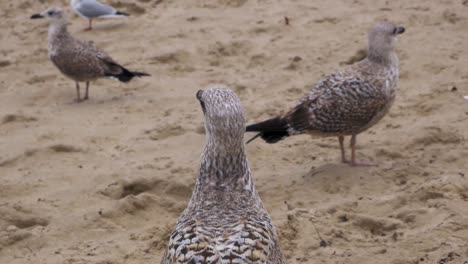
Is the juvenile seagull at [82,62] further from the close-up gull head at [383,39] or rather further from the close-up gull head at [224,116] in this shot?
the close-up gull head at [224,116]

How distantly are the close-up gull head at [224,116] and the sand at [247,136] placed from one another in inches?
50.0

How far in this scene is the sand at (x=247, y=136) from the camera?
504 cm

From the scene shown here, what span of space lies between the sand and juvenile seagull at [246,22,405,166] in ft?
0.94

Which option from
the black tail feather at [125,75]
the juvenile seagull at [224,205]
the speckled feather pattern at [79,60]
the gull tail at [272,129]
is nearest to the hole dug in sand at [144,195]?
the gull tail at [272,129]

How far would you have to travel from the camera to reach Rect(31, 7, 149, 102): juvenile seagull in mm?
8055

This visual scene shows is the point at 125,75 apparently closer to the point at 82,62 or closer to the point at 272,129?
the point at 82,62

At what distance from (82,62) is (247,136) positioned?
2.12m

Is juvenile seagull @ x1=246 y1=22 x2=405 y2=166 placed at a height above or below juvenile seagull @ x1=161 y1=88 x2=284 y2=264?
below

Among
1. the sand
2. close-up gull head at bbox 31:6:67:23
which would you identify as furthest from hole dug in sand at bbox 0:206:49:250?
close-up gull head at bbox 31:6:67:23

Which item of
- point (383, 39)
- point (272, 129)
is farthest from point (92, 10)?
point (383, 39)

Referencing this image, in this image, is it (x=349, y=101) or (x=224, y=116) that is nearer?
(x=224, y=116)

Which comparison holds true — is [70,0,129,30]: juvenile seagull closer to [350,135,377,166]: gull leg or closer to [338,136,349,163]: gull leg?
[338,136,349,163]: gull leg

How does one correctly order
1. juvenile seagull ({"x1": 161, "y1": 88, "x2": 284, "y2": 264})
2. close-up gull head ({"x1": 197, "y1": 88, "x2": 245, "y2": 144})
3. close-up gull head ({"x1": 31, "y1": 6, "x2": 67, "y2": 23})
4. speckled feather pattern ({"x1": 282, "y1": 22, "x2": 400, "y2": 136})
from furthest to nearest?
close-up gull head ({"x1": 31, "y1": 6, "x2": 67, "y2": 23}), speckled feather pattern ({"x1": 282, "y1": 22, "x2": 400, "y2": 136}), close-up gull head ({"x1": 197, "y1": 88, "x2": 245, "y2": 144}), juvenile seagull ({"x1": 161, "y1": 88, "x2": 284, "y2": 264})

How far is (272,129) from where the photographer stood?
604 cm
